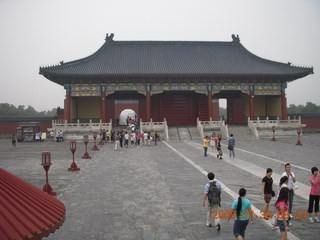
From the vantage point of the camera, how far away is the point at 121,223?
574 cm

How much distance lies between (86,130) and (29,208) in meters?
24.5

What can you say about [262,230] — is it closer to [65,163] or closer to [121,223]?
[121,223]

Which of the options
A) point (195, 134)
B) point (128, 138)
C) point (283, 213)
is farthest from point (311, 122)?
point (283, 213)

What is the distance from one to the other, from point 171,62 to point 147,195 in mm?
26210

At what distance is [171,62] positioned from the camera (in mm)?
32250

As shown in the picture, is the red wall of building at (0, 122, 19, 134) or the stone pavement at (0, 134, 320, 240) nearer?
the stone pavement at (0, 134, 320, 240)

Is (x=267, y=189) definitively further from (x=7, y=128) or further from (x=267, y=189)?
(x=7, y=128)

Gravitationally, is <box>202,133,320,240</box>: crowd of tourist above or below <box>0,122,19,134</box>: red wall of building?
below

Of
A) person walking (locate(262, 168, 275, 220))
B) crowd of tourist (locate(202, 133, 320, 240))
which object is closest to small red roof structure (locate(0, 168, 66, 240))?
crowd of tourist (locate(202, 133, 320, 240))

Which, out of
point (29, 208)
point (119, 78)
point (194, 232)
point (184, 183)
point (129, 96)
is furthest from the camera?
point (129, 96)

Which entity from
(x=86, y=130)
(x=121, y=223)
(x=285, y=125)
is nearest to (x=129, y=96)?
(x=86, y=130)

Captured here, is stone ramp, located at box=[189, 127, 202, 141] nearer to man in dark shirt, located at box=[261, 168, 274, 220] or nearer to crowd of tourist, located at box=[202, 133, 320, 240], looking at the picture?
crowd of tourist, located at box=[202, 133, 320, 240]

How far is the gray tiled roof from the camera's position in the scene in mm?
29281

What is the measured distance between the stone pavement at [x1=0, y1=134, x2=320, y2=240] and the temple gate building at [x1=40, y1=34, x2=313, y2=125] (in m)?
16.7
